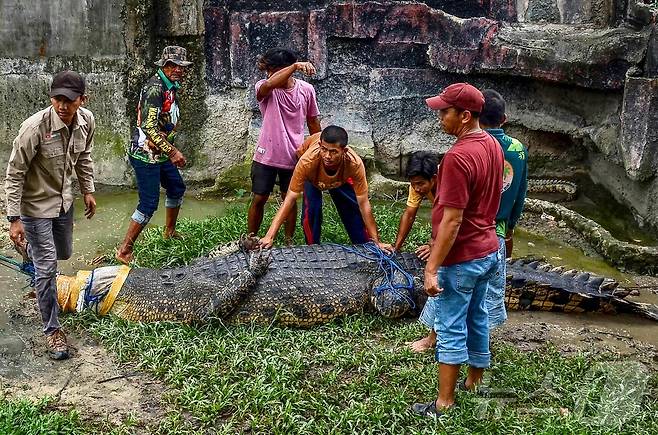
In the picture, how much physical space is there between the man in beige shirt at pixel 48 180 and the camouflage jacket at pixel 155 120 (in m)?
1.08

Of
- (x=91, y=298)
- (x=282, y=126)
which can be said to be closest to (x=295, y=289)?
(x=91, y=298)

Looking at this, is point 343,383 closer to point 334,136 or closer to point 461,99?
point 334,136

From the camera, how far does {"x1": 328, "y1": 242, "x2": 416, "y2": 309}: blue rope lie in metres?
5.56

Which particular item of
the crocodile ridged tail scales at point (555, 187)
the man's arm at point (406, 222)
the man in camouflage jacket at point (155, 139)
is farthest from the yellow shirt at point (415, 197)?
the crocodile ridged tail scales at point (555, 187)

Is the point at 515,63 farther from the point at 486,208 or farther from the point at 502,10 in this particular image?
the point at 486,208

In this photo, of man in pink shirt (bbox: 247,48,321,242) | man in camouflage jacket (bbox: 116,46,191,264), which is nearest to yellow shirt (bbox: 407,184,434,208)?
man in pink shirt (bbox: 247,48,321,242)

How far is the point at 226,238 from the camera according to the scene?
22.0 ft

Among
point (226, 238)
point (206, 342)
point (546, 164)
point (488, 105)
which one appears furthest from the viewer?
point (546, 164)

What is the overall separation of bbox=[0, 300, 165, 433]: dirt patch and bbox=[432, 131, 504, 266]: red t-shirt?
6.46 ft

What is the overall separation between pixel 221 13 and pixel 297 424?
542 centimetres

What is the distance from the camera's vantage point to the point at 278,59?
6223mm

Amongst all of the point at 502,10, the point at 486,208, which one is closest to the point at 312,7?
the point at 502,10

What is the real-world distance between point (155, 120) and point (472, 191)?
3167mm

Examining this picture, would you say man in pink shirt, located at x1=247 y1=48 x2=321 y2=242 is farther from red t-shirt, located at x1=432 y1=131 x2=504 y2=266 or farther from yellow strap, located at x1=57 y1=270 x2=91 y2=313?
red t-shirt, located at x1=432 y1=131 x2=504 y2=266
